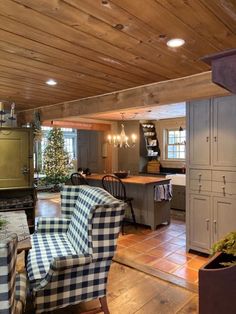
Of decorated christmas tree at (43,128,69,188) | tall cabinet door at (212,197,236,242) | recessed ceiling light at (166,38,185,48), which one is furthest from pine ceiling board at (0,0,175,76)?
decorated christmas tree at (43,128,69,188)

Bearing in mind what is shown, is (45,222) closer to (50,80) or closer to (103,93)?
(50,80)

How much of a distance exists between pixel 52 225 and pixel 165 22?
2.35 metres

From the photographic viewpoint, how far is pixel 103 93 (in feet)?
12.5

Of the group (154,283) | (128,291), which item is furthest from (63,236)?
(154,283)

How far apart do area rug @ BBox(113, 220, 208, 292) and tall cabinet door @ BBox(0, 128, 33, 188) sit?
6.38ft

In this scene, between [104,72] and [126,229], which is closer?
[104,72]

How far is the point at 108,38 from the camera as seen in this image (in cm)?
196

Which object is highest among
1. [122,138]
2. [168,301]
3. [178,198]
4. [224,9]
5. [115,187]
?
[224,9]

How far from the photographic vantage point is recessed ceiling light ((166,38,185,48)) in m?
1.97

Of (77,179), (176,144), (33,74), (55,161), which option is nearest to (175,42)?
(33,74)

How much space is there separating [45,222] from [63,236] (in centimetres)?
27

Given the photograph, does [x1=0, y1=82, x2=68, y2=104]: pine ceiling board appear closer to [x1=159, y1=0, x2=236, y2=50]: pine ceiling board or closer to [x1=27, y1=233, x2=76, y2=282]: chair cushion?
[x1=27, y1=233, x2=76, y2=282]: chair cushion

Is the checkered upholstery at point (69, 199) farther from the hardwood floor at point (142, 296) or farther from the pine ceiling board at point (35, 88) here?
the pine ceiling board at point (35, 88)

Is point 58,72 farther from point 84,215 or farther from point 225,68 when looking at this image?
point 225,68
